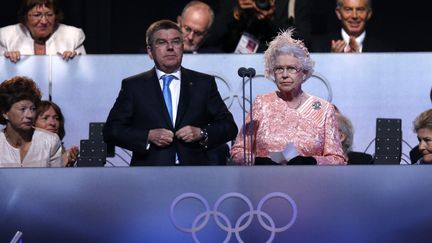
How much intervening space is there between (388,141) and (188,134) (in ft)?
5.94

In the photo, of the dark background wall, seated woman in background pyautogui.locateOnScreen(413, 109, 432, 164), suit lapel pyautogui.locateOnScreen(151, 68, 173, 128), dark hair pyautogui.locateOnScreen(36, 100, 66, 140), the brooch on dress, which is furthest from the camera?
the dark background wall

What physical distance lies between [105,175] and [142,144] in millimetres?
945

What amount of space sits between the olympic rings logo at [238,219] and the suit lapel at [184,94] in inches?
46.2

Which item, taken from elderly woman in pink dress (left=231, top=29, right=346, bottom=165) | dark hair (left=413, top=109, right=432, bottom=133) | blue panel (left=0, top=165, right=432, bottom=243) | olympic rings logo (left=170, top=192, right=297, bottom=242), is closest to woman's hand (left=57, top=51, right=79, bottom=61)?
elderly woman in pink dress (left=231, top=29, right=346, bottom=165)

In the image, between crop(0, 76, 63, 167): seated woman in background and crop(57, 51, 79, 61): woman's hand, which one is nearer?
crop(0, 76, 63, 167): seated woman in background

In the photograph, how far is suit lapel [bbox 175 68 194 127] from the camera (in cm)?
747

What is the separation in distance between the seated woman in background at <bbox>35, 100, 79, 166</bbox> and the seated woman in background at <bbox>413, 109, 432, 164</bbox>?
2.10 metres

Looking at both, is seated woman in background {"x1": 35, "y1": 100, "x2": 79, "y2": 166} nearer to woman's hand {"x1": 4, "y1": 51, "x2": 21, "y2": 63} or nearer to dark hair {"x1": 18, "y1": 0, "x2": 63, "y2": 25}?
woman's hand {"x1": 4, "y1": 51, "x2": 21, "y2": 63}

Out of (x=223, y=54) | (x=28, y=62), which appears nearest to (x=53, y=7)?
(x=28, y=62)

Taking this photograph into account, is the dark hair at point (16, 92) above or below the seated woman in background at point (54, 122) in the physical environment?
above

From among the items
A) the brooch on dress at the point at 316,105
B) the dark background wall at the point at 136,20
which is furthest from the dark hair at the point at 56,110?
the dark background wall at the point at 136,20

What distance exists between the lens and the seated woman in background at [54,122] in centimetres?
858

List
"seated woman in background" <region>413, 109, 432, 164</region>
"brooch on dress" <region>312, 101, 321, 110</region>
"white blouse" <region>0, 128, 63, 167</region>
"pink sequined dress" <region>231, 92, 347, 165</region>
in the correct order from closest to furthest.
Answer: "pink sequined dress" <region>231, 92, 347, 165</region>, "brooch on dress" <region>312, 101, 321, 110</region>, "seated woman in background" <region>413, 109, 432, 164</region>, "white blouse" <region>0, 128, 63, 167</region>

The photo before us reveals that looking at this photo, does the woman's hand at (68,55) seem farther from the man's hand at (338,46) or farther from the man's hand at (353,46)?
the man's hand at (353,46)
